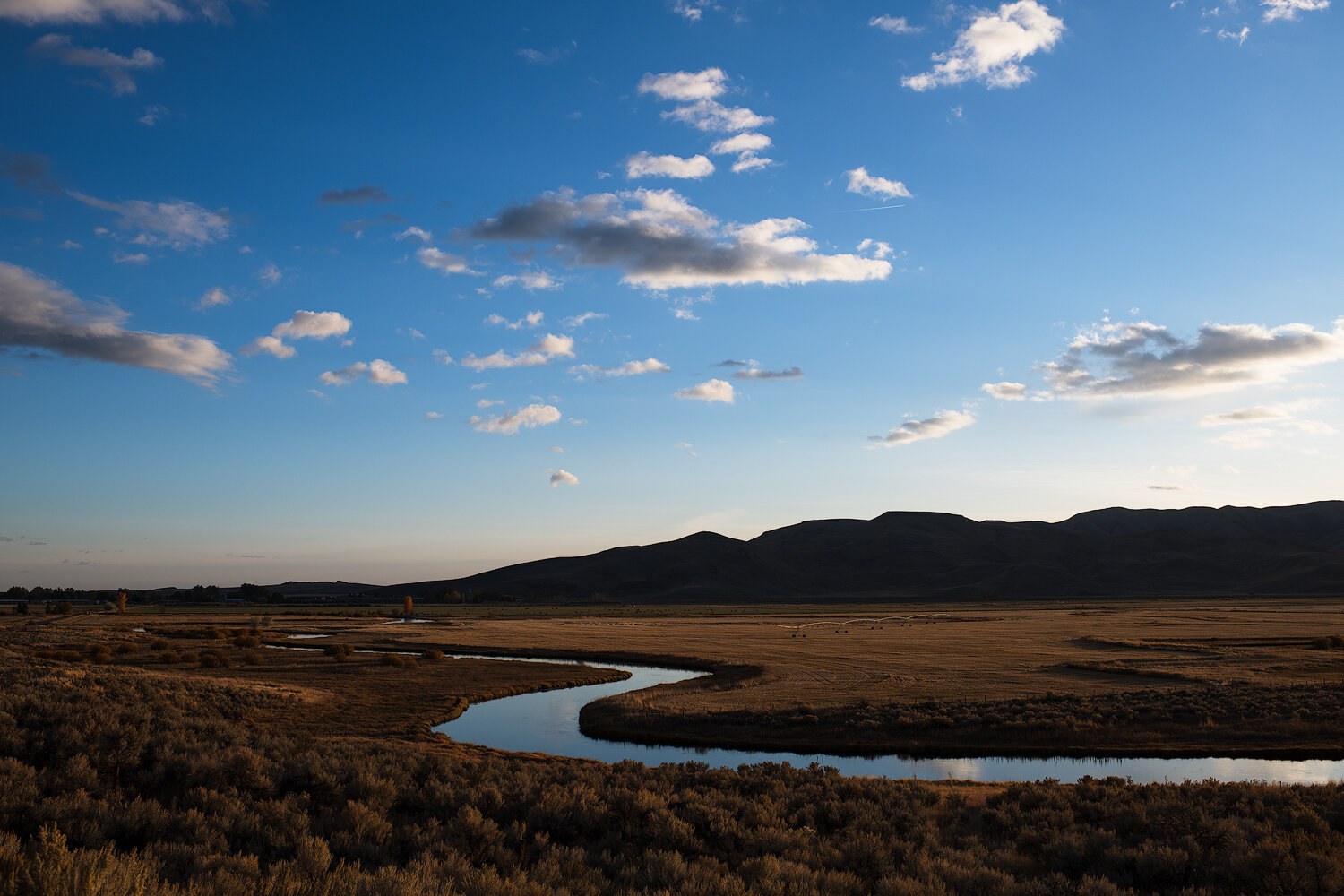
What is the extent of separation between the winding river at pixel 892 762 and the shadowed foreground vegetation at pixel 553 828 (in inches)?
287

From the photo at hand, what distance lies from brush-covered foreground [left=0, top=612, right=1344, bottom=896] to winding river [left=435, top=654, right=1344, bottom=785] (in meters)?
6.80

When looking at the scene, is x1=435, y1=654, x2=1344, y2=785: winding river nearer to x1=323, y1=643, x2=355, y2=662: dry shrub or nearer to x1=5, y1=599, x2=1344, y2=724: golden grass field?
x1=5, y1=599, x2=1344, y2=724: golden grass field

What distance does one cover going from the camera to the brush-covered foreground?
843cm

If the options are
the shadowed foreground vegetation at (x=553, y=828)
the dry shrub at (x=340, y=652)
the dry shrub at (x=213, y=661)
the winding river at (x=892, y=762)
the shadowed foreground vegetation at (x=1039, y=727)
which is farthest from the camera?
the dry shrub at (x=340, y=652)

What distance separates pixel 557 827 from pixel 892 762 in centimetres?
1802

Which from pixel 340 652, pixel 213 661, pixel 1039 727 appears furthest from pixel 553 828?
pixel 340 652

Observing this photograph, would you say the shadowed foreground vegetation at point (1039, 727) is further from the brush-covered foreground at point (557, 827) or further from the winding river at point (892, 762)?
the brush-covered foreground at point (557, 827)

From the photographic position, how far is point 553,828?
1222cm

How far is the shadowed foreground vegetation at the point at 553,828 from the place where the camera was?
8.41 metres

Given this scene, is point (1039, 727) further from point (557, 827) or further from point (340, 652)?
point (340, 652)

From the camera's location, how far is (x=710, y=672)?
165 ft

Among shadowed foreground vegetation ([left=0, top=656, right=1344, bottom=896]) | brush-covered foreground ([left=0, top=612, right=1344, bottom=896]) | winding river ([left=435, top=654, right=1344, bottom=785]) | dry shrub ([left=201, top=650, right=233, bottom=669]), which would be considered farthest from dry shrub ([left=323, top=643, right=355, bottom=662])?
shadowed foreground vegetation ([left=0, top=656, right=1344, bottom=896])

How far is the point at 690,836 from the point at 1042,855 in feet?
17.8

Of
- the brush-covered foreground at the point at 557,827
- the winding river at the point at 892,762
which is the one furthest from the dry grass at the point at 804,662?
the brush-covered foreground at the point at 557,827
